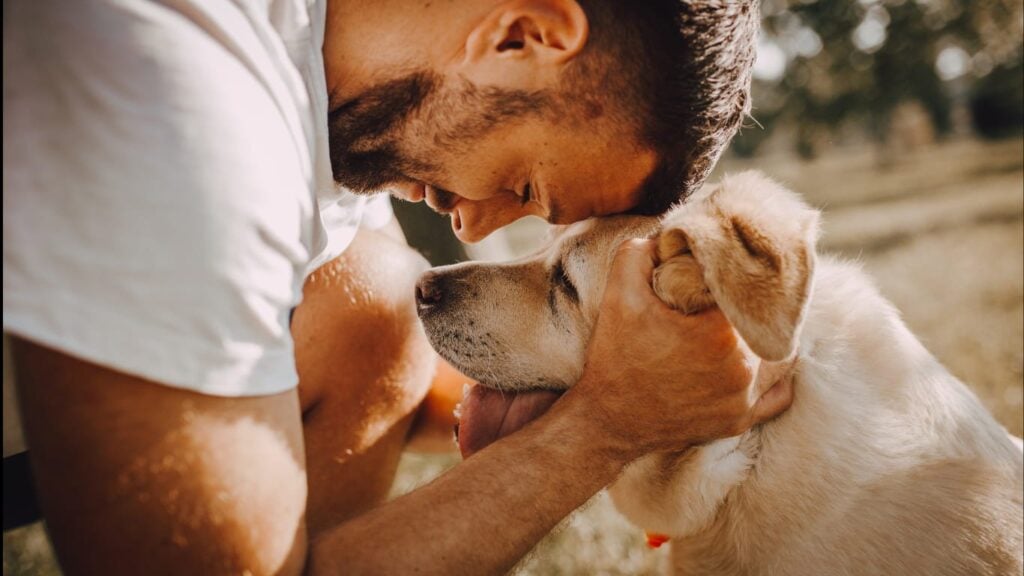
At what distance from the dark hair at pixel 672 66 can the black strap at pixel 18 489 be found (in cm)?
203

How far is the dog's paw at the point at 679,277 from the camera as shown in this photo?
1.86 metres

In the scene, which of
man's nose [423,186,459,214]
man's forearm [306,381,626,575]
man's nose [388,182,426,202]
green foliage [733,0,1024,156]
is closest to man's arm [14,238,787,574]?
man's forearm [306,381,626,575]

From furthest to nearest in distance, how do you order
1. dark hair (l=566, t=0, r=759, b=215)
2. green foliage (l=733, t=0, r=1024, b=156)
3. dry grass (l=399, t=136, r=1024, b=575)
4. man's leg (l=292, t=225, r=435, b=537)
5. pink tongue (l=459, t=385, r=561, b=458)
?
green foliage (l=733, t=0, r=1024, b=156) < dry grass (l=399, t=136, r=1024, b=575) < man's leg (l=292, t=225, r=435, b=537) < pink tongue (l=459, t=385, r=561, b=458) < dark hair (l=566, t=0, r=759, b=215)

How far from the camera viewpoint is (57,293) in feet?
4.09

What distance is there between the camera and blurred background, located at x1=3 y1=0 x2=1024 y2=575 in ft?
12.8

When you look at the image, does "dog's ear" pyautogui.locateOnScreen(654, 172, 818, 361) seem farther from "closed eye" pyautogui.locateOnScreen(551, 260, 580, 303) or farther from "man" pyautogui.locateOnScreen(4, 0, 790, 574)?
"closed eye" pyautogui.locateOnScreen(551, 260, 580, 303)

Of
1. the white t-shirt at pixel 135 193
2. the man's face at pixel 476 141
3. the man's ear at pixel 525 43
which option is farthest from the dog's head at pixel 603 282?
the white t-shirt at pixel 135 193

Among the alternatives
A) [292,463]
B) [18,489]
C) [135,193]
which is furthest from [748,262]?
[18,489]

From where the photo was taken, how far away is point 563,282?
248cm

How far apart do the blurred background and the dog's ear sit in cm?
56

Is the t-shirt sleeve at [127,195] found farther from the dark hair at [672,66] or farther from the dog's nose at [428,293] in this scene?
the dog's nose at [428,293]

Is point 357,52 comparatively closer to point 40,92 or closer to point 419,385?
point 40,92

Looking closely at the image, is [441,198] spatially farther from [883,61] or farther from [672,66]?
[883,61]

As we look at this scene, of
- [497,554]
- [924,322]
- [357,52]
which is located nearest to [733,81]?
[357,52]
